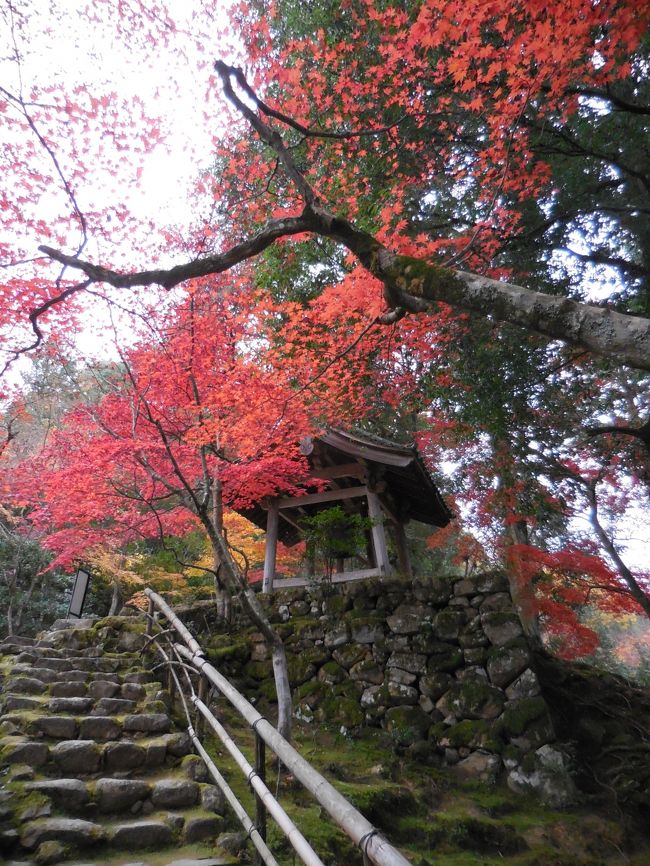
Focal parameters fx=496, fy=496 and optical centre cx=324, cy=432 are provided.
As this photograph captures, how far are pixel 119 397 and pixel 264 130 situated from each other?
20.9ft

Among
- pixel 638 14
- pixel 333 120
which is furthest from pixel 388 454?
pixel 638 14

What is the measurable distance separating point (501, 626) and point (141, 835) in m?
5.71

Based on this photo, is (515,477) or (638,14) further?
(515,477)

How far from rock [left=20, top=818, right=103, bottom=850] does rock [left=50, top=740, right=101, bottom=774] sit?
0.79m

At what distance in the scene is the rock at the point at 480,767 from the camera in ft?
21.2

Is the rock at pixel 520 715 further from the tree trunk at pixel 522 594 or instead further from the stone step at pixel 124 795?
the stone step at pixel 124 795

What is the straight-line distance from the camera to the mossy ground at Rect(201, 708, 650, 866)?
463cm

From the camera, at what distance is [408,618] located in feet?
26.5

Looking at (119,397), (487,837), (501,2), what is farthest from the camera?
(119,397)

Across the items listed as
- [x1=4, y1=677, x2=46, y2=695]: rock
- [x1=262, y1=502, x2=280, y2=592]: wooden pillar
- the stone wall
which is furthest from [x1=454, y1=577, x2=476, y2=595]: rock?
[x1=4, y1=677, x2=46, y2=695]: rock

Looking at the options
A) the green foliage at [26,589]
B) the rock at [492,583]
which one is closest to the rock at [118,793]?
the rock at [492,583]

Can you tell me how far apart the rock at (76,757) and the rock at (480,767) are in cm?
484

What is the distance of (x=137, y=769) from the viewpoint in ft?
13.8

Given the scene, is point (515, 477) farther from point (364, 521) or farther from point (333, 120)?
point (333, 120)
